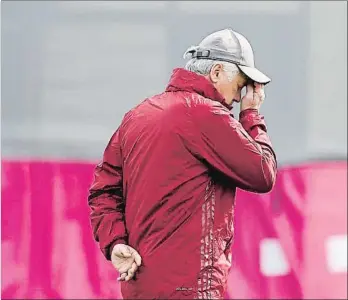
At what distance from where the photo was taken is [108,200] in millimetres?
3188

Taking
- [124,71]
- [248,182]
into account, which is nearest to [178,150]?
[248,182]

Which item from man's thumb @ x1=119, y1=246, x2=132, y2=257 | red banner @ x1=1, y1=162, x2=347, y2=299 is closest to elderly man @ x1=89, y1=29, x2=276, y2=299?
man's thumb @ x1=119, y1=246, x2=132, y2=257

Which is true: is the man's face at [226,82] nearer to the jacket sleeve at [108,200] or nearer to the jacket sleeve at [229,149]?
the jacket sleeve at [229,149]

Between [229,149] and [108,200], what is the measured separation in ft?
1.62

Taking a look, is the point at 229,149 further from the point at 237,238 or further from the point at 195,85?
the point at 237,238

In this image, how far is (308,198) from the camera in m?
5.14

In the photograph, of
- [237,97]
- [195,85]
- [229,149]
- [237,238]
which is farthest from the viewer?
[237,238]

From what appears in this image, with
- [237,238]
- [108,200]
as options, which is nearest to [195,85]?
[108,200]

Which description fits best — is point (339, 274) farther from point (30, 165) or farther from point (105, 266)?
point (30, 165)

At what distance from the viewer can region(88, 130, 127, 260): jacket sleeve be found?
3.14 meters

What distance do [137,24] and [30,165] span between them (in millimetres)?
936

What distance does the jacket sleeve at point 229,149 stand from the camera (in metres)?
2.93

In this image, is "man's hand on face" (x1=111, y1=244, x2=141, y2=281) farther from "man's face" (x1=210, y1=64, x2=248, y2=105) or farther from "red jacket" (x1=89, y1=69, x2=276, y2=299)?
"man's face" (x1=210, y1=64, x2=248, y2=105)

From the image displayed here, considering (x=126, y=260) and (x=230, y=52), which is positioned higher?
(x=230, y=52)
